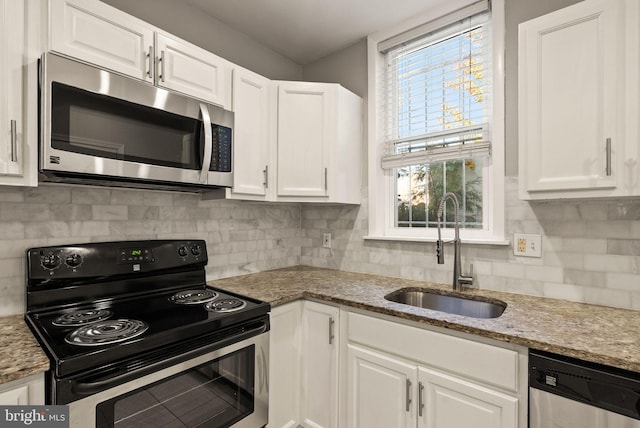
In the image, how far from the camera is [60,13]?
1271 mm

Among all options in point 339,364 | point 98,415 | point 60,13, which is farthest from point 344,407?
point 60,13

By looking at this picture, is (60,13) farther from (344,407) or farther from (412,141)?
(344,407)

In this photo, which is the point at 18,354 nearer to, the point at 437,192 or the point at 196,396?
the point at 196,396

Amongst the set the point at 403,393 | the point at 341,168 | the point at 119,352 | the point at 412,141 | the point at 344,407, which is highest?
the point at 412,141

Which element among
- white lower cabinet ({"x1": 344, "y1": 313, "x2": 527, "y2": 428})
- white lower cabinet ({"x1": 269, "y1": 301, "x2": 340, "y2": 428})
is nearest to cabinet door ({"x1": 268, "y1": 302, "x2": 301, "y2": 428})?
white lower cabinet ({"x1": 269, "y1": 301, "x2": 340, "y2": 428})

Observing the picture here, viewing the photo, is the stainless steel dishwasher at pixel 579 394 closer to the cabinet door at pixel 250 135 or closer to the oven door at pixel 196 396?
the oven door at pixel 196 396

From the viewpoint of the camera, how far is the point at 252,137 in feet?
6.63

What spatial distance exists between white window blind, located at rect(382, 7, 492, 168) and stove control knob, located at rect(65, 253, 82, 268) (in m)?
1.87

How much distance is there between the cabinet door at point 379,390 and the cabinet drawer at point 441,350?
64 mm

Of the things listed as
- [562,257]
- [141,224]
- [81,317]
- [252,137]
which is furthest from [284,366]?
[562,257]

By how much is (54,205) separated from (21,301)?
434 millimetres

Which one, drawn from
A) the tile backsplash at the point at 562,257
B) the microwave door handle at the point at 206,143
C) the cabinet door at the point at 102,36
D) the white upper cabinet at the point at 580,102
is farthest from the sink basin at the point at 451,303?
the cabinet door at the point at 102,36

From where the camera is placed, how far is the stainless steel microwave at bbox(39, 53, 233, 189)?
4.01 feet

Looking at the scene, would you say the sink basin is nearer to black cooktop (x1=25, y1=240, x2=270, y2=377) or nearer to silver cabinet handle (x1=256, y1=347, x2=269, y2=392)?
silver cabinet handle (x1=256, y1=347, x2=269, y2=392)
